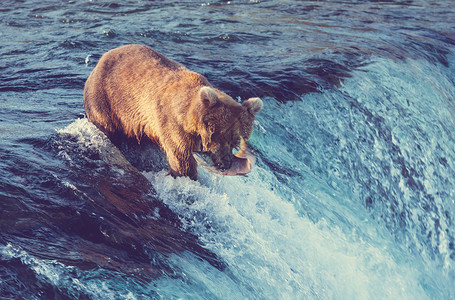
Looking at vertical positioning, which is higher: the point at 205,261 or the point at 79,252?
the point at 79,252

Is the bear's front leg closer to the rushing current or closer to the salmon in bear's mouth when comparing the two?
the rushing current

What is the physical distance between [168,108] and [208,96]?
703 mm

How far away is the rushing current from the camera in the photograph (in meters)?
3.79

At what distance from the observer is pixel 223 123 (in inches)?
168

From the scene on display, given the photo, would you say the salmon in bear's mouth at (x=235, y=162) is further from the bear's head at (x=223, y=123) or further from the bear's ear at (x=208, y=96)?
the bear's ear at (x=208, y=96)

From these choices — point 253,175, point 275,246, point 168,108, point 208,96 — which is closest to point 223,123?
point 208,96

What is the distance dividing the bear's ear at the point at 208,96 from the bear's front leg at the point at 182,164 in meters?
0.62

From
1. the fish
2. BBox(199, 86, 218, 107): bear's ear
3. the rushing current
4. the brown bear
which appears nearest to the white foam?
the rushing current

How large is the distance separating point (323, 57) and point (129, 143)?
4023 mm

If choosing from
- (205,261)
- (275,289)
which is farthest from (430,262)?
(205,261)

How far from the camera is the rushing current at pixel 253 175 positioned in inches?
149

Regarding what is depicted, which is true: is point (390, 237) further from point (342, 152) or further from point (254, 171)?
point (254, 171)

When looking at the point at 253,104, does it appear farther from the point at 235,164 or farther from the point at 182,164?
the point at 182,164

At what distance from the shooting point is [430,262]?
642 cm
